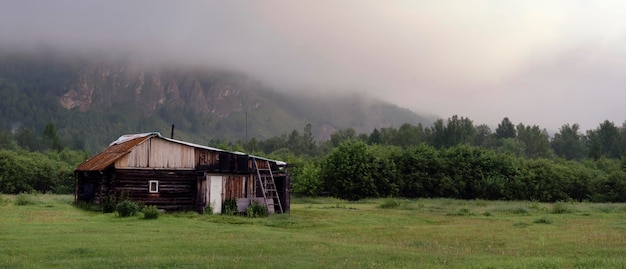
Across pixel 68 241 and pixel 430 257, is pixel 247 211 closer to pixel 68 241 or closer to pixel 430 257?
pixel 68 241

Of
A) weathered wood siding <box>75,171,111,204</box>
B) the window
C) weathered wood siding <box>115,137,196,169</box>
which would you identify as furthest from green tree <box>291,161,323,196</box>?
the window

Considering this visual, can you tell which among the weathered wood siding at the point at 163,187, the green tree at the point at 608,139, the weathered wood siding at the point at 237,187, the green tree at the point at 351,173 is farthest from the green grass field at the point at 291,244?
the green tree at the point at 608,139

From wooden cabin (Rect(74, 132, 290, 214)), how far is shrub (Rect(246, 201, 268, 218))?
99 centimetres

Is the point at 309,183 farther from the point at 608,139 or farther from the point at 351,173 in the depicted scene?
the point at 608,139

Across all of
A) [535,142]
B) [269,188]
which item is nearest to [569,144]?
[535,142]

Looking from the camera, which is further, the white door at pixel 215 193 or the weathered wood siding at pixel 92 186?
the white door at pixel 215 193

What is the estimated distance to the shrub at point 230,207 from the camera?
39844mm

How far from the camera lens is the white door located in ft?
132

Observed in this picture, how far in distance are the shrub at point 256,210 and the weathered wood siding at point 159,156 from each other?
219 inches

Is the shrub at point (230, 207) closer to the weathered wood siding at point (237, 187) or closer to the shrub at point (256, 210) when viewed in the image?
the weathered wood siding at point (237, 187)

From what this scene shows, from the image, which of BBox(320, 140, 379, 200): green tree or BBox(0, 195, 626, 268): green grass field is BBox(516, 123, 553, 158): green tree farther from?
BBox(0, 195, 626, 268): green grass field

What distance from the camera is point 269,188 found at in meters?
44.2

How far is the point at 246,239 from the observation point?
75.0 feet

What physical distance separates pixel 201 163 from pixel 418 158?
5021 centimetres
